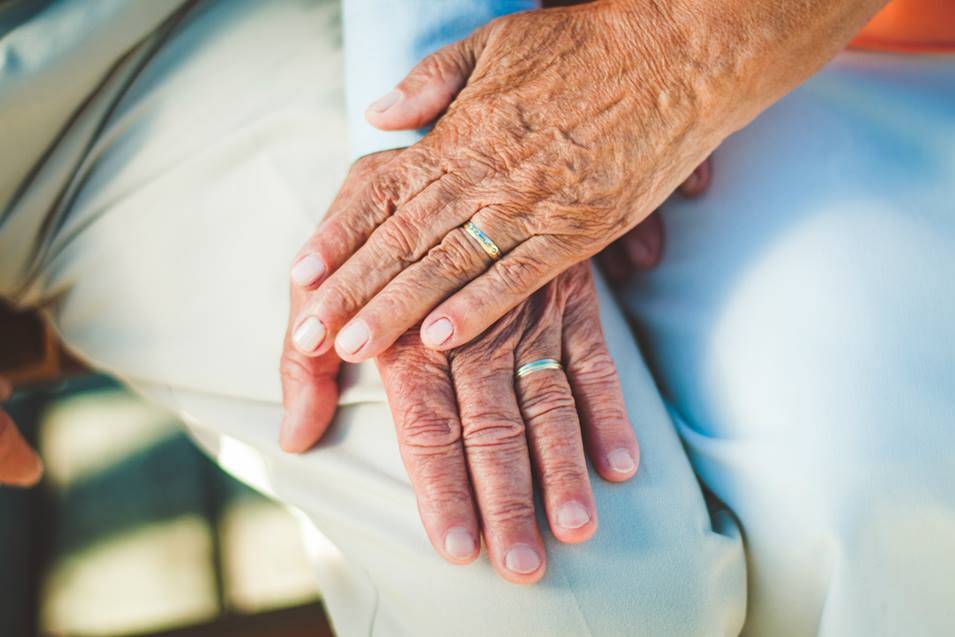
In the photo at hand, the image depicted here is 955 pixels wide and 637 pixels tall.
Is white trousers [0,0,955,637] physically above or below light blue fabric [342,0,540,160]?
below

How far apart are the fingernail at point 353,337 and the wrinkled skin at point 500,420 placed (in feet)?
0.16

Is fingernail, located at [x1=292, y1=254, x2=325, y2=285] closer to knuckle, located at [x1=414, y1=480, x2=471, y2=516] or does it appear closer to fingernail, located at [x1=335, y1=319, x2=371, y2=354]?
fingernail, located at [x1=335, y1=319, x2=371, y2=354]

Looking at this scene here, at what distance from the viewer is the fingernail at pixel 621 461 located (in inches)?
27.0

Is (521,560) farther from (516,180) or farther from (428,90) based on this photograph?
(428,90)

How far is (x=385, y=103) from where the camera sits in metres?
0.77

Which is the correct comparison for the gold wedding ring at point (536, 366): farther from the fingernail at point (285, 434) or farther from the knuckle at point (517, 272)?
the fingernail at point (285, 434)

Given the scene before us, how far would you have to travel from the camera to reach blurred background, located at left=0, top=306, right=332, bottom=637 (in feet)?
2.75

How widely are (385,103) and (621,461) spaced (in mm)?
422

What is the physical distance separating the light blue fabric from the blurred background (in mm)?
466

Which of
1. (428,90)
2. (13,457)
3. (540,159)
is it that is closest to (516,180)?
(540,159)

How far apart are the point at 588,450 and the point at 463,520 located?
14 centimetres

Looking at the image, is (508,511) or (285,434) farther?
(285,434)

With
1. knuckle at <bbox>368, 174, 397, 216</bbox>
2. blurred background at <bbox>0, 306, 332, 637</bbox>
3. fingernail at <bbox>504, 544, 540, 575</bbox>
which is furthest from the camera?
blurred background at <bbox>0, 306, 332, 637</bbox>

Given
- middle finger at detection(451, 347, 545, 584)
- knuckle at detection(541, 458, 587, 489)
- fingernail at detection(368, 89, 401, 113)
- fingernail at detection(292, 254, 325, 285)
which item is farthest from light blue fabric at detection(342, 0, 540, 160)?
knuckle at detection(541, 458, 587, 489)
